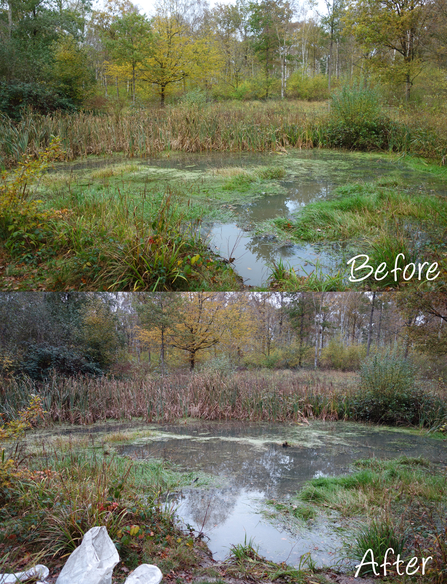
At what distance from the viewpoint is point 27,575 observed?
2824 mm

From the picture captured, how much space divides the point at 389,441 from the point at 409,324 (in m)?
1.85

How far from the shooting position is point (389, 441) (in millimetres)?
5770

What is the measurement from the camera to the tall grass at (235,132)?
10.5 m

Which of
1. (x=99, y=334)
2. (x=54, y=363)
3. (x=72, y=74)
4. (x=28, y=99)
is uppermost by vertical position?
(x=72, y=74)

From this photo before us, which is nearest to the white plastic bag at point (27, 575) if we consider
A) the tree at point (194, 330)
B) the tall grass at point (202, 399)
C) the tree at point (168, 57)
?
the tall grass at point (202, 399)

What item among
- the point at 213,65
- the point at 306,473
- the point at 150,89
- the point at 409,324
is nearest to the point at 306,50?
the point at 213,65

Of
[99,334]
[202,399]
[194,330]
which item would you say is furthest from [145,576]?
[99,334]

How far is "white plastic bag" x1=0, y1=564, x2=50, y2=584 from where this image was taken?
2.75 m

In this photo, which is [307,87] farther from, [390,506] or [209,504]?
[209,504]

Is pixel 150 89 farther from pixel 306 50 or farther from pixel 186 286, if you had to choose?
pixel 186 286

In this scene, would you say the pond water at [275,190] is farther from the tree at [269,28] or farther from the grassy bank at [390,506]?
the tree at [269,28]

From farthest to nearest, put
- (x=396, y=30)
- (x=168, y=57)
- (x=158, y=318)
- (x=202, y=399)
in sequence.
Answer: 1. (x=168, y=57)
2. (x=396, y=30)
3. (x=158, y=318)
4. (x=202, y=399)

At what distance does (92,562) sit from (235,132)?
10.5m

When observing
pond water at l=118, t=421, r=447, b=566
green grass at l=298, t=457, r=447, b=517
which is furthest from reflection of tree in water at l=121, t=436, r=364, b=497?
green grass at l=298, t=457, r=447, b=517
